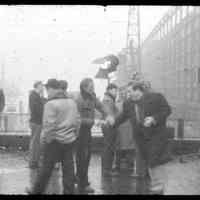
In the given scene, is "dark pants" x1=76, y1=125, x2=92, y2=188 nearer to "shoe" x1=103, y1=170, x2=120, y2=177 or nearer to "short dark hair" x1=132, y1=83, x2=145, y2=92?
"short dark hair" x1=132, y1=83, x2=145, y2=92

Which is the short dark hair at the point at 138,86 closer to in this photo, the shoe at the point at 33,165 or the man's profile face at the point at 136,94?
the man's profile face at the point at 136,94

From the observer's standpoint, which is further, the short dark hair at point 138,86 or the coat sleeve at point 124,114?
the coat sleeve at point 124,114

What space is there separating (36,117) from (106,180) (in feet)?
6.52

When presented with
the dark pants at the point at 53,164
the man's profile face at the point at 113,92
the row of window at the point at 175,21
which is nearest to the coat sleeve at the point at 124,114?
the dark pants at the point at 53,164

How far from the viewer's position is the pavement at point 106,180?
21.3 feet

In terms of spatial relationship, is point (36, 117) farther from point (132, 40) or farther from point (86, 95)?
point (132, 40)

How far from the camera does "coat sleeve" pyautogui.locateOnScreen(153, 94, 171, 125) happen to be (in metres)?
5.68

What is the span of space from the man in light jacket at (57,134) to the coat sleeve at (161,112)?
1130mm

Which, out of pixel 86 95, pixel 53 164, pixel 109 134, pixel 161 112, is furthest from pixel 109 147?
pixel 53 164

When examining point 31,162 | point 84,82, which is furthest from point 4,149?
point 84,82

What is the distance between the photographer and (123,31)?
Answer: 58281mm

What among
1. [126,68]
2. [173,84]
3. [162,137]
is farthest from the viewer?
[126,68]
